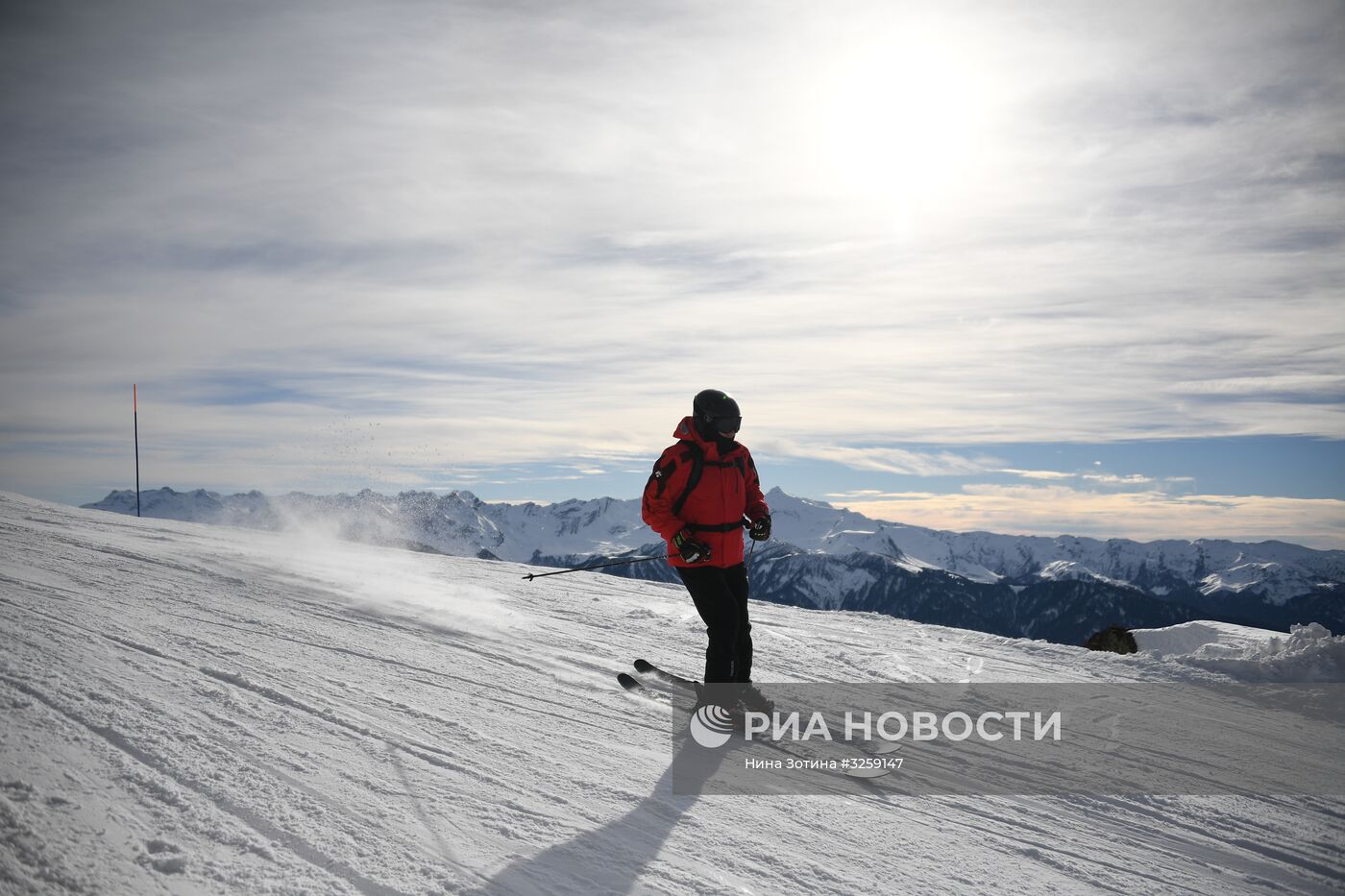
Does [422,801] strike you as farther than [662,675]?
No

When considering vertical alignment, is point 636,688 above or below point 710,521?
below

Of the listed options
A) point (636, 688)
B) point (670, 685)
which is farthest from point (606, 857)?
point (670, 685)

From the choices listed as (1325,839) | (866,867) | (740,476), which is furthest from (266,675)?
(1325,839)

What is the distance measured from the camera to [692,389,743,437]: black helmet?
5.29 metres

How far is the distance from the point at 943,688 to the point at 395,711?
15.8 feet

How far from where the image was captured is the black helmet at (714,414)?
5293mm

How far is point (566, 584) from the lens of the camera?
491 inches

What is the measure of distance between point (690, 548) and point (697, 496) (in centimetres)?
39

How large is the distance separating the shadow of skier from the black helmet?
2.33 m

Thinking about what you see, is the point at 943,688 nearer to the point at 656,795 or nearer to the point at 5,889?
the point at 656,795

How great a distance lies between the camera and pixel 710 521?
17.6ft

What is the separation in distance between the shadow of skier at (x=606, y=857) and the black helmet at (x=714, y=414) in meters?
2.33

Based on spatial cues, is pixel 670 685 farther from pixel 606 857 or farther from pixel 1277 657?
pixel 1277 657

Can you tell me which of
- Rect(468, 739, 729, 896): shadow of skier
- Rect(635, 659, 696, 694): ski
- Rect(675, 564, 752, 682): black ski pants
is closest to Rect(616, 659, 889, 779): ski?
Rect(635, 659, 696, 694): ski
